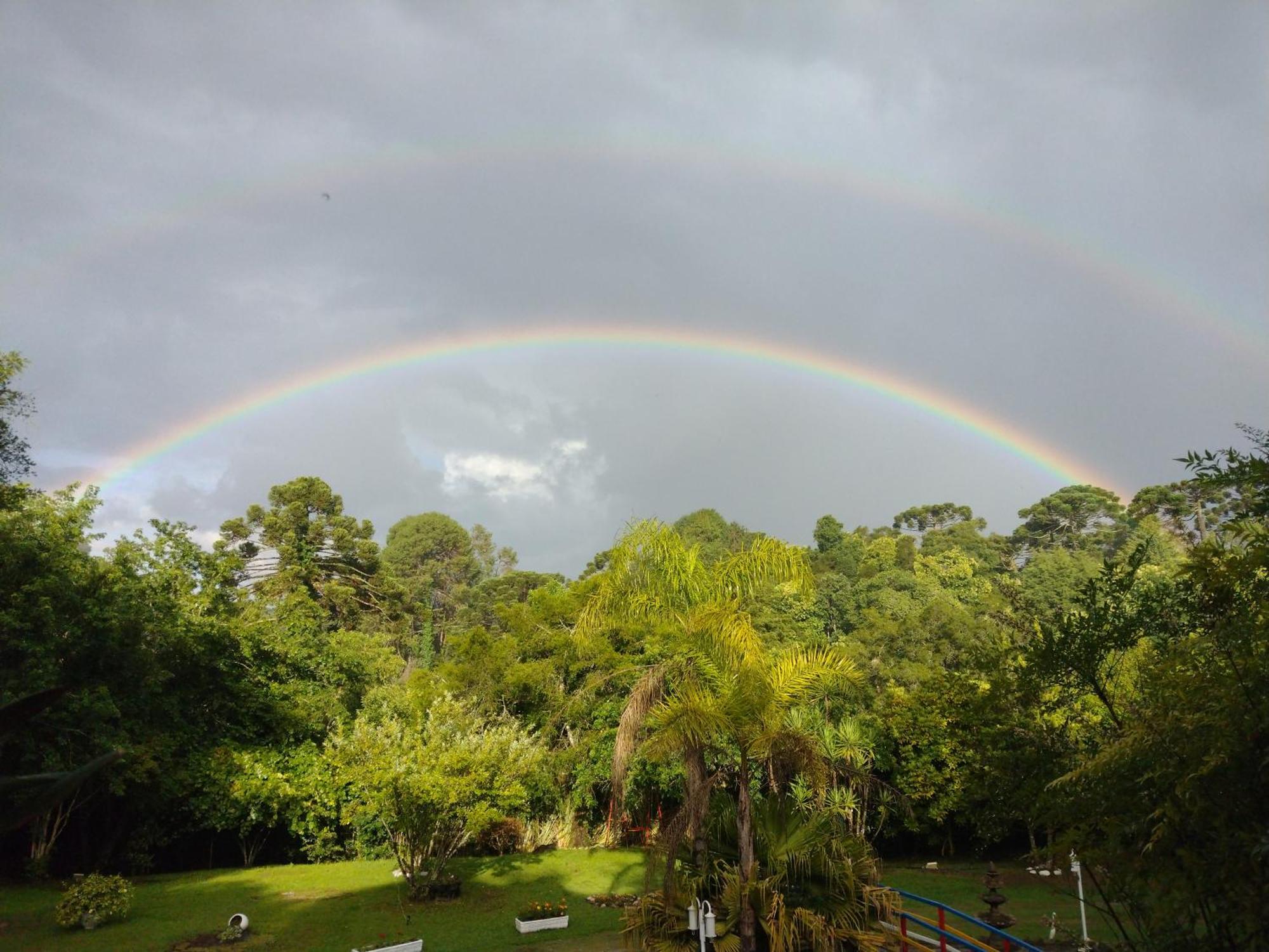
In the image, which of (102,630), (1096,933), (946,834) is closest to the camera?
(1096,933)

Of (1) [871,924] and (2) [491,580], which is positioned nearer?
(1) [871,924]

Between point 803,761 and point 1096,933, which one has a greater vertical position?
point 803,761

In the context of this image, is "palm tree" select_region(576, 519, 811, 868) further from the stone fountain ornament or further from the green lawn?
the stone fountain ornament

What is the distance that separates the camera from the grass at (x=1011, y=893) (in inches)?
543

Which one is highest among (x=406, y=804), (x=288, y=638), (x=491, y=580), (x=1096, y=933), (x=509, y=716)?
(x=491, y=580)

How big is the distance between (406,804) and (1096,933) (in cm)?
1155

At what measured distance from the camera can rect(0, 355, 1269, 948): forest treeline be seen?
562 cm

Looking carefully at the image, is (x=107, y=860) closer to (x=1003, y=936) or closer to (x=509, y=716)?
(x=509, y=716)

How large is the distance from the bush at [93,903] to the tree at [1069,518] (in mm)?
82361

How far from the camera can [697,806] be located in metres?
10.3

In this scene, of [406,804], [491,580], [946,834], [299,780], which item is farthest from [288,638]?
[491,580]

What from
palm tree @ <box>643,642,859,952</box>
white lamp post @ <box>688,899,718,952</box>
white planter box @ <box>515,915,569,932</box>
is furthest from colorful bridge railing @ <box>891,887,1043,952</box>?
white planter box @ <box>515,915,569,932</box>

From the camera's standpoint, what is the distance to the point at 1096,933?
1316 cm

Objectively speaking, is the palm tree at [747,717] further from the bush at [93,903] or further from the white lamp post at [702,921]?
the bush at [93,903]
